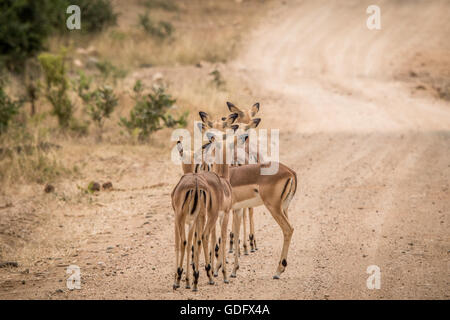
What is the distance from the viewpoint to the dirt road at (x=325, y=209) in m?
6.64

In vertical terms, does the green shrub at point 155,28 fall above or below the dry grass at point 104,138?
above

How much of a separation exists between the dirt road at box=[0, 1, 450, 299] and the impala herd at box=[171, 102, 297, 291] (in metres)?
0.36

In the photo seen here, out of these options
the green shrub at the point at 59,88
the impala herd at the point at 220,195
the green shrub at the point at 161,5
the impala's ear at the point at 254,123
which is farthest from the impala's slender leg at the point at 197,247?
the green shrub at the point at 161,5

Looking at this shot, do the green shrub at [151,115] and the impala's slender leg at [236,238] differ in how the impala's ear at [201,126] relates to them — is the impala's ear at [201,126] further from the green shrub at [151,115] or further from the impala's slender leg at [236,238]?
the green shrub at [151,115]

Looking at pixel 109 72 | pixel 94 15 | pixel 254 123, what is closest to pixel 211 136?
pixel 254 123

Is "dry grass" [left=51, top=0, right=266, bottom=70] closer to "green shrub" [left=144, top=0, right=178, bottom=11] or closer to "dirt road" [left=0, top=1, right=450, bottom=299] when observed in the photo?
"green shrub" [left=144, top=0, right=178, bottom=11]

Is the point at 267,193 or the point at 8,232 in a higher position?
the point at 267,193

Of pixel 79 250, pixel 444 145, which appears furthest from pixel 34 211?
pixel 444 145

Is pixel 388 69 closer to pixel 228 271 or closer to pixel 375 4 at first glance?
pixel 375 4

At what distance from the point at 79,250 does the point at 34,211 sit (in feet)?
7.63

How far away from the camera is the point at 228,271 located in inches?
281

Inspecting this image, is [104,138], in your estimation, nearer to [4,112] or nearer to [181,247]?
[4,112]

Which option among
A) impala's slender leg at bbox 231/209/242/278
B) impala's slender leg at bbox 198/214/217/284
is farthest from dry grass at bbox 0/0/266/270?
impala's slender leg at bbox 198/214/217/284

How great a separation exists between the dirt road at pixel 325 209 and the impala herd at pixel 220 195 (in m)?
0.36
